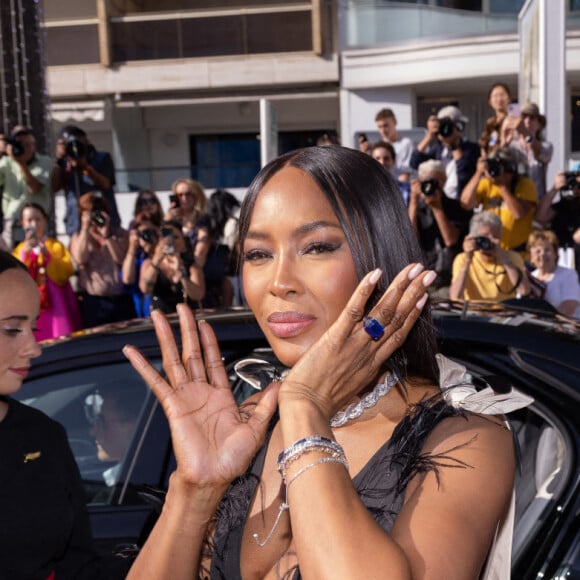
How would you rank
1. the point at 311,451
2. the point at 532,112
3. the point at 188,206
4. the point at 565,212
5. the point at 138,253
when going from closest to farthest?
the point at 311,451
the point at 138,253
the point at 565,212
the point at 188,206
the point at 532,112

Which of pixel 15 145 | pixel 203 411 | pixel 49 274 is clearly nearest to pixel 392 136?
pixel 15 145

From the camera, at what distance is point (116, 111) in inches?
801

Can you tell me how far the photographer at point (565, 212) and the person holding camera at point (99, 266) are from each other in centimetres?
282

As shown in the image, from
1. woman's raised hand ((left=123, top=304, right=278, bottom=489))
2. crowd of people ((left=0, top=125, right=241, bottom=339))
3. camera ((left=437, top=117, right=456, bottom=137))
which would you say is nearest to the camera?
woman's raised hand ((left=123, top=304, right=278, bottom=489))

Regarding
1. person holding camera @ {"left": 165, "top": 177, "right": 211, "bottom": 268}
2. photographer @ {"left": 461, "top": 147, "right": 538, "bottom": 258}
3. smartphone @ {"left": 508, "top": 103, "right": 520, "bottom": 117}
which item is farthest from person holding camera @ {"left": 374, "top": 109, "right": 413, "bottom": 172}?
person holding camera @ {"left": 165, "top": 177, "right": 211, "bottom": 268}

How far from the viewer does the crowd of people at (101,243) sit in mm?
5570

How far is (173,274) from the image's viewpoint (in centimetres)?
548

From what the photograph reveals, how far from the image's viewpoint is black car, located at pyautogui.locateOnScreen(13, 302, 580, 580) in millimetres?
2238

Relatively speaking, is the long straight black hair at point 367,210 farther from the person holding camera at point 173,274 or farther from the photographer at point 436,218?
the photographer at point 436,218

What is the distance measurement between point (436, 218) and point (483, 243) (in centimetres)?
86

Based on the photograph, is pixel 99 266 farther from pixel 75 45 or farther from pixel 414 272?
pixel 75 45

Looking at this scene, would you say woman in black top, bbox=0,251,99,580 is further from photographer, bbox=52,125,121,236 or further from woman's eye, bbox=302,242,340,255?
photographer, bbox=52,125,121,236

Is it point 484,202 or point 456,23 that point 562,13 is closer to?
point 484,202

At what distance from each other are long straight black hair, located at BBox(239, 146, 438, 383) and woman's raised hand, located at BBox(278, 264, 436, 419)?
0.18 m
